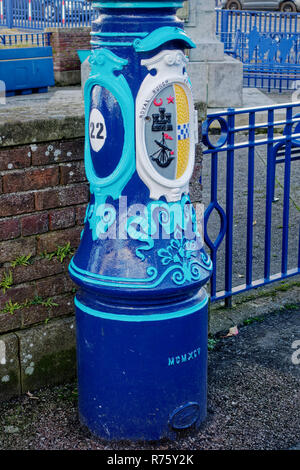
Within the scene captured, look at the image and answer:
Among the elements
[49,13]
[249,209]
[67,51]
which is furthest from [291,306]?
[49,13]

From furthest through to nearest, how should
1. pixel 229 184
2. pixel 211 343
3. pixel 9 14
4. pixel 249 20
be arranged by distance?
pixel 9 14 → pixel 249 20 → pixel 229 184 → pixel 211 343

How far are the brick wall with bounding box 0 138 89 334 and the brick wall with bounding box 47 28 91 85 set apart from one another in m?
11.8

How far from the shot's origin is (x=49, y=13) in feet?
53.7

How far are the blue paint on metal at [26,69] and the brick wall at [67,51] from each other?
57 centimetres

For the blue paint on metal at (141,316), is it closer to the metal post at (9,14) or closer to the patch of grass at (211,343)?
the patch of grass at (211,343)

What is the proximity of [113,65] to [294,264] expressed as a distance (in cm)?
322

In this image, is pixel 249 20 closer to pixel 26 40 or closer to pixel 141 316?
pixel 26 40

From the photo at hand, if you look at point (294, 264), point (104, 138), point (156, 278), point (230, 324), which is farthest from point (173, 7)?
point (294, 264)

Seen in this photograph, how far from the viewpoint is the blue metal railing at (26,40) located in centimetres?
1474

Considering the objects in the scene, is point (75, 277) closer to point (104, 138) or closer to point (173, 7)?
point (104, 138)

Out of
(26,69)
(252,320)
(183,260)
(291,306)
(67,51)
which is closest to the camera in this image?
(183,260)

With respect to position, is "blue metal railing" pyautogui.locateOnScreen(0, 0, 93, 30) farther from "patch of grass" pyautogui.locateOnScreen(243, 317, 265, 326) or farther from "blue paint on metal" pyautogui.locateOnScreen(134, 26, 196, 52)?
"blue paint on metal" pyautogui.locateOnScreen(134, 26, 196, 52)

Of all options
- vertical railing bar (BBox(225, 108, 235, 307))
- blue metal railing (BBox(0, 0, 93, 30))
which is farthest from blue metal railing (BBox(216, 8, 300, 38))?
vertical railing bar (BBox(225, 108, 235, 307))

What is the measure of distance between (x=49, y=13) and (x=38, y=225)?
13.9m
